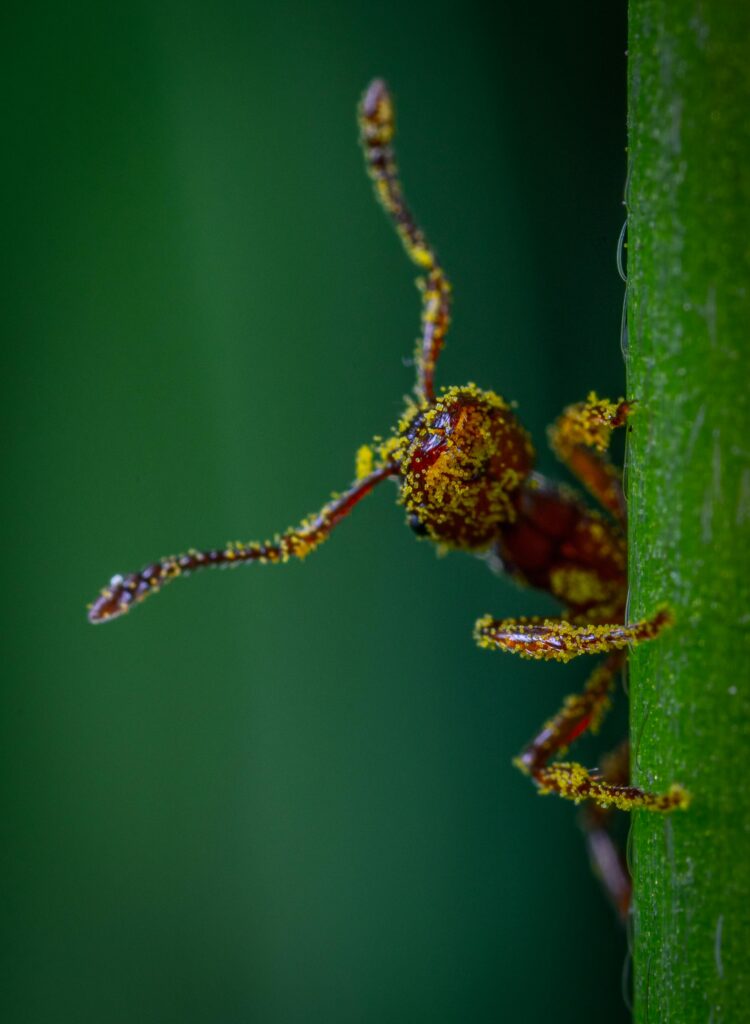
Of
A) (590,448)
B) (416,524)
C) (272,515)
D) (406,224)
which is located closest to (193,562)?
(416,524)

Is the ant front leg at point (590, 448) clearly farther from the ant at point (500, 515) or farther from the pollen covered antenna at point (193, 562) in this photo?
the pollen covered antenna at point (193, 562)

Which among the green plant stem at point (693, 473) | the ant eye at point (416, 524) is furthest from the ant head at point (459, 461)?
the green plant stem at point (693, 473)

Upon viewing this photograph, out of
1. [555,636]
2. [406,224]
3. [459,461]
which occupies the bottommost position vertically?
[555,636]

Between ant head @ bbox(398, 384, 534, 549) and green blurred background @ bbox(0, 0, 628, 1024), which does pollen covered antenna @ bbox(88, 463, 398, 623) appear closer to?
ant head @ bbox(398, 384, 534, 549)

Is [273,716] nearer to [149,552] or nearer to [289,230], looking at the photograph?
[149,552]

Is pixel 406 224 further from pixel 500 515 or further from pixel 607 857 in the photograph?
pixel 607 857

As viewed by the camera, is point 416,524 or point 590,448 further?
point 590,448

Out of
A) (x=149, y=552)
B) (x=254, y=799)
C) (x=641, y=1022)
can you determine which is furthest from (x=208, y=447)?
(x=641, y=1022)
